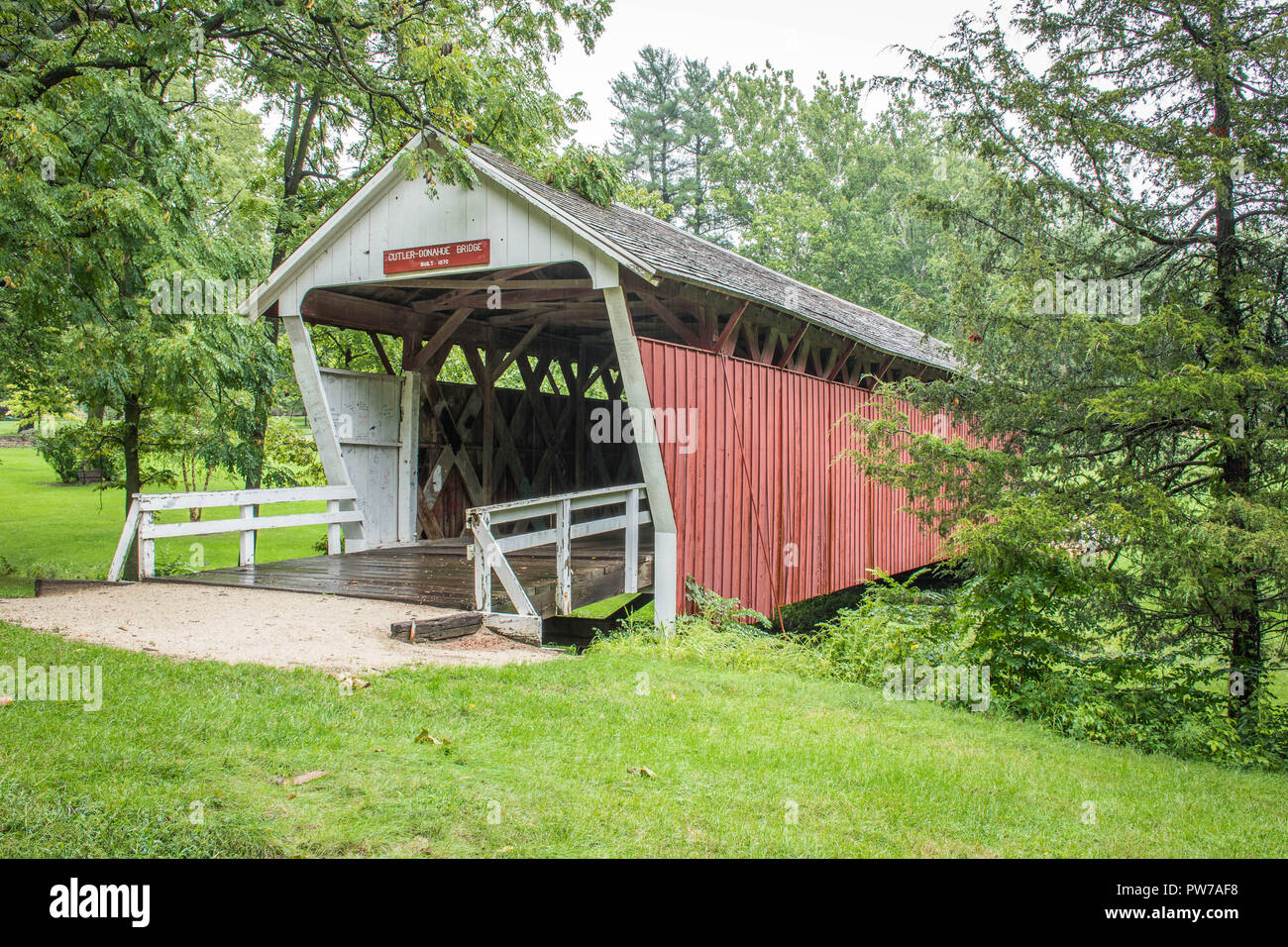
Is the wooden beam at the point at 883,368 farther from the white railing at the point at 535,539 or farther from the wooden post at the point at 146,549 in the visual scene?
the wooden post at the point at 146,549

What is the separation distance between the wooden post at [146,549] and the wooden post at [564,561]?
3.79 meters

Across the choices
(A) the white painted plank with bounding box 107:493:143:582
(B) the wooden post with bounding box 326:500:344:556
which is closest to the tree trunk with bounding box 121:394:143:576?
(B) the wooden post with bounding box 326:500:344:556

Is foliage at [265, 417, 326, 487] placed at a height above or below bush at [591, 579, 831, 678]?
above

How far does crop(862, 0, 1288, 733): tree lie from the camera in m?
6.39

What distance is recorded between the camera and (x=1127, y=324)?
6922mm

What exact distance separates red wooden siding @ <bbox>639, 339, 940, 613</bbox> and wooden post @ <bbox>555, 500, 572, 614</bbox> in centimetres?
108

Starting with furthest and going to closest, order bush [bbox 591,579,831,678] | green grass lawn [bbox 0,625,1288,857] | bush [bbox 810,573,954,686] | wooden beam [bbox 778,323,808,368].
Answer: wooden beam [bbox 778,323,808,368], bush [bbox 810,573,954,686], bush [bbox 591,579,831,678], green grass lawn [bbox 0,625,1288,857]

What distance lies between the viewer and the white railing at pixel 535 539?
768 cm

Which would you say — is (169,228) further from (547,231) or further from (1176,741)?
(1176,741)

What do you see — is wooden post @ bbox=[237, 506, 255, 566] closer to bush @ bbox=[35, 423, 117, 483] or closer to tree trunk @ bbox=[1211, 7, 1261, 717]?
bush @ bbox=[35, 423, 117, 483]

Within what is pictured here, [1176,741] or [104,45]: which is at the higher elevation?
[104,45]

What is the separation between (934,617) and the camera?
894 centimetres
